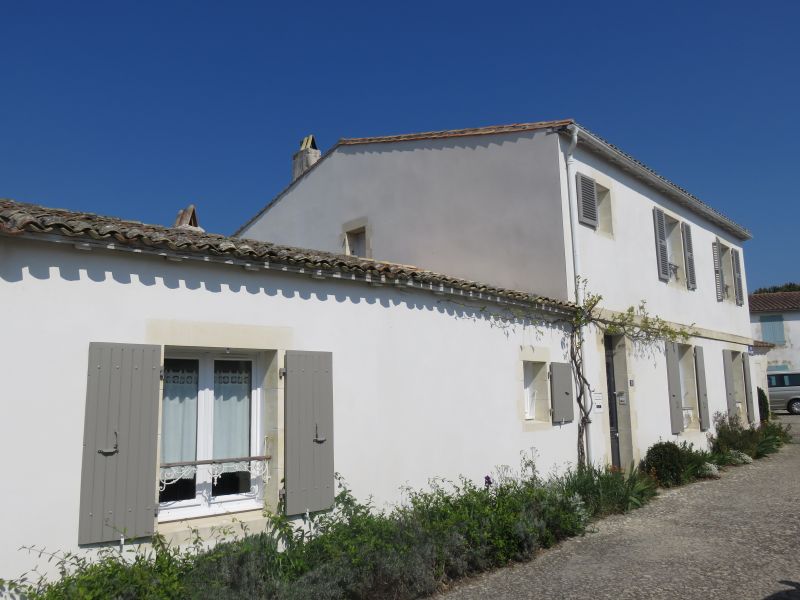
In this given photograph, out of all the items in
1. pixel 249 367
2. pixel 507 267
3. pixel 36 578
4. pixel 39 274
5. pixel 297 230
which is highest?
pixel 297 230

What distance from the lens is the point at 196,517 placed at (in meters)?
4.87

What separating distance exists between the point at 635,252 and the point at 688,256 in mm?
2580

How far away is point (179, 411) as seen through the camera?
499 centimetres

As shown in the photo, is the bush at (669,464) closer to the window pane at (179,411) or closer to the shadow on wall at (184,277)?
the shadow on wall at (184,277)

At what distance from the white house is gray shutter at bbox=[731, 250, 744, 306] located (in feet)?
34.5

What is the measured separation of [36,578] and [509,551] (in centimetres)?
397

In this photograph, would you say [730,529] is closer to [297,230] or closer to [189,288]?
[189,288]

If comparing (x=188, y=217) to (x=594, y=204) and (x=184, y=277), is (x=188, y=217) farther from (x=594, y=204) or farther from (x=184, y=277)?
(x=594, y=204)

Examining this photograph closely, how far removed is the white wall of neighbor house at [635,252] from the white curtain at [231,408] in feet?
18.2

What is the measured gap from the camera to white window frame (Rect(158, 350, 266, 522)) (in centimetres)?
491

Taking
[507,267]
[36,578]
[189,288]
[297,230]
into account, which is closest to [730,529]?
[507,267]

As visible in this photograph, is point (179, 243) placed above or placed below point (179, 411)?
above

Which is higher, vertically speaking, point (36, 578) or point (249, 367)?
point (249, 367)

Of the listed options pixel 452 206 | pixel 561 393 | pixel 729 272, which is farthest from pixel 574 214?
pixel 729 272
